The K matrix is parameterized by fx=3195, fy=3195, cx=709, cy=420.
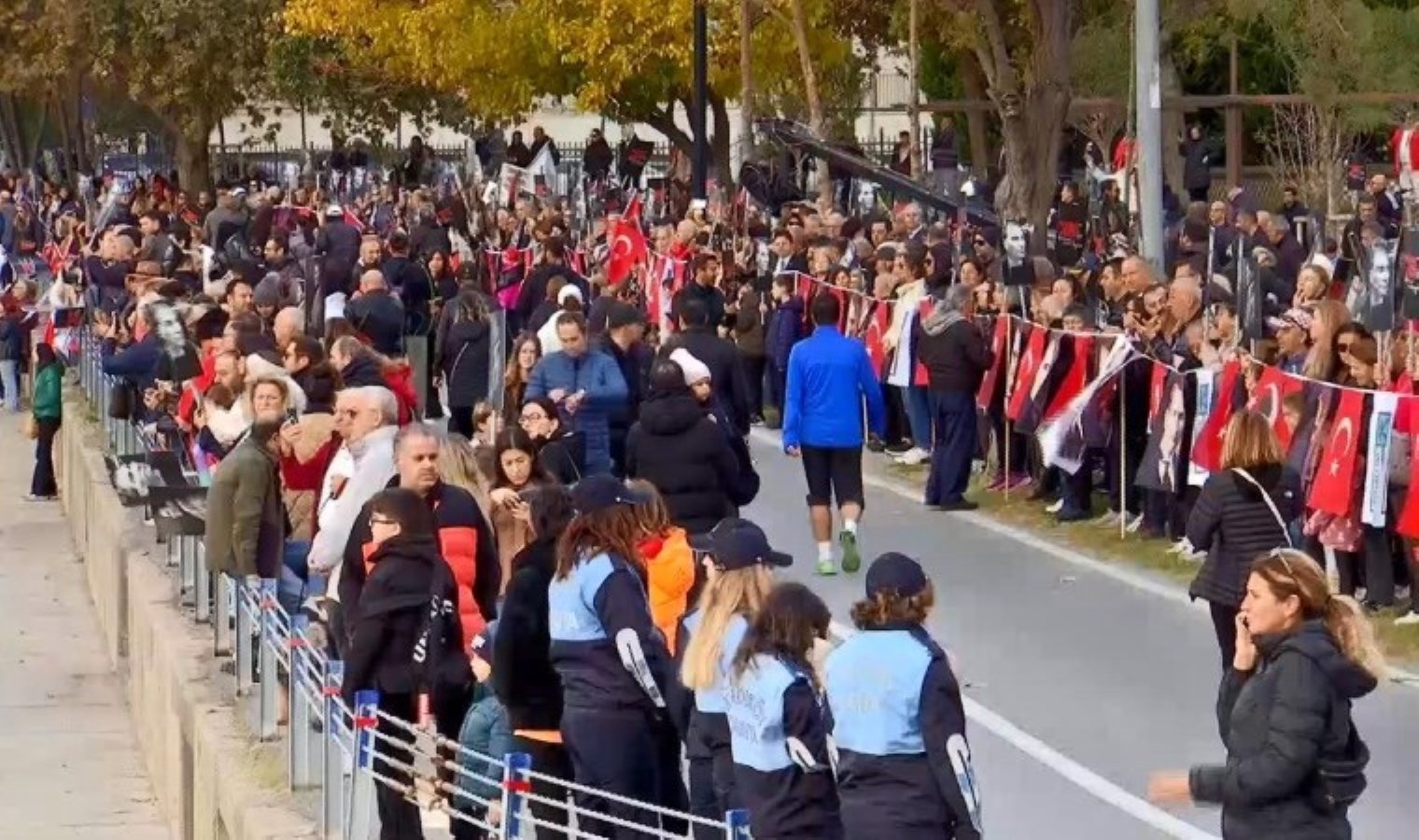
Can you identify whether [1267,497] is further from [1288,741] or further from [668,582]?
[1288,741]

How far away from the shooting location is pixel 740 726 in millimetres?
8844

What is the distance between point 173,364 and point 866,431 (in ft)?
22.7

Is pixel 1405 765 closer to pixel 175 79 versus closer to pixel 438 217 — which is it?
pixel 438 217

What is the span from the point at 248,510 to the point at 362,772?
3.27m

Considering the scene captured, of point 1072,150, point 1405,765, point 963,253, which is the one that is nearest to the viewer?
point 1405,765

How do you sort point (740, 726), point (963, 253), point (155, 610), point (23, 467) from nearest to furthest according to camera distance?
point (740, 726) < point (155, 610) < point (963, 253) < point (23, 467)

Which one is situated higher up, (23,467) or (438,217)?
(438,217)

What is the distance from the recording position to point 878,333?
23.1 meters

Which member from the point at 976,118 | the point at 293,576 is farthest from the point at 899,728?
the point at 976,118

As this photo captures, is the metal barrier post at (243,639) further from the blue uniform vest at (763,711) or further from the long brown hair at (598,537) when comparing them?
the blue uniform vest at (763,711)

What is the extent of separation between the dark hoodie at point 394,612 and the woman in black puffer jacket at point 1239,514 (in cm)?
334

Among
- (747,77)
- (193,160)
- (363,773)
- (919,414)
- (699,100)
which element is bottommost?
(919,414)

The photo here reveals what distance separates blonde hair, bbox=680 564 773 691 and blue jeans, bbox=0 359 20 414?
29.5 metres

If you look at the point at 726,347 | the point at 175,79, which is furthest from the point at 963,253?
the point at 175,79
